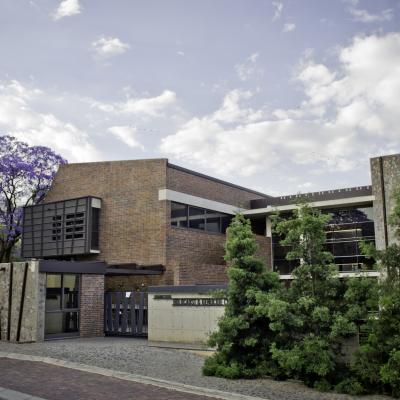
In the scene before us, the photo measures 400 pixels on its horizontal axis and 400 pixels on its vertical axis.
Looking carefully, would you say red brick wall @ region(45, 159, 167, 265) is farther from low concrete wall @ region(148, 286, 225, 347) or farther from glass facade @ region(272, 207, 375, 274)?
glass facade @ region(272, 207, 375, 274)

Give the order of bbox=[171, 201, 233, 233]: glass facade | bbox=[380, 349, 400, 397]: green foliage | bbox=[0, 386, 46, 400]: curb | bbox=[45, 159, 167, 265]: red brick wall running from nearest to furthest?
bbox=[0, 386, 46, 400]: curb
bbox=[380, 349, 400, 397]: green foliage
bbox=[45, 159, 167, 265]: red brick wall
bbox=[171, 201, 233, 233]: glass facade

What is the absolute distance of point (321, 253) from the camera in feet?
36.5

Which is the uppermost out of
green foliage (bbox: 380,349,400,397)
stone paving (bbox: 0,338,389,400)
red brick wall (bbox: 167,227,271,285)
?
red brick wall (bbox: 167,227,271,285)

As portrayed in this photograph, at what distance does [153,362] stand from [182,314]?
3204mm

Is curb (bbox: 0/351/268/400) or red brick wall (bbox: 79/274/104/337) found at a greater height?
red brick wall (bbox: 79/274/104/337)

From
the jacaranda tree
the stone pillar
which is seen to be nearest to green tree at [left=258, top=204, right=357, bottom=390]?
the stone pillar

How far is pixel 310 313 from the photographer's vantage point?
34.8 ft

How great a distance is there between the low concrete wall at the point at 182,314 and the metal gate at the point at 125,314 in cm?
222

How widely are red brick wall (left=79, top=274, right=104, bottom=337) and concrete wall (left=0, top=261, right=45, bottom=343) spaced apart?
1.99m

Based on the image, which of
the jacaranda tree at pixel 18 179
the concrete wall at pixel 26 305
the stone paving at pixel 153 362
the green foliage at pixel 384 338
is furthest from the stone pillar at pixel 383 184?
the jacaranda tree at pixel 18 179

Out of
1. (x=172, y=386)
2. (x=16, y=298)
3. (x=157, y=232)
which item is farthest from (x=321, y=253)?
(x=157, y=232)

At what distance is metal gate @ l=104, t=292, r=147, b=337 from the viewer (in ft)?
62.1

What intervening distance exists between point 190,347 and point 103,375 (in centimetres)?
505

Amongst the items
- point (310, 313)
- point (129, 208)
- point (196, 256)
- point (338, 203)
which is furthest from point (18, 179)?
point (310, 313)
